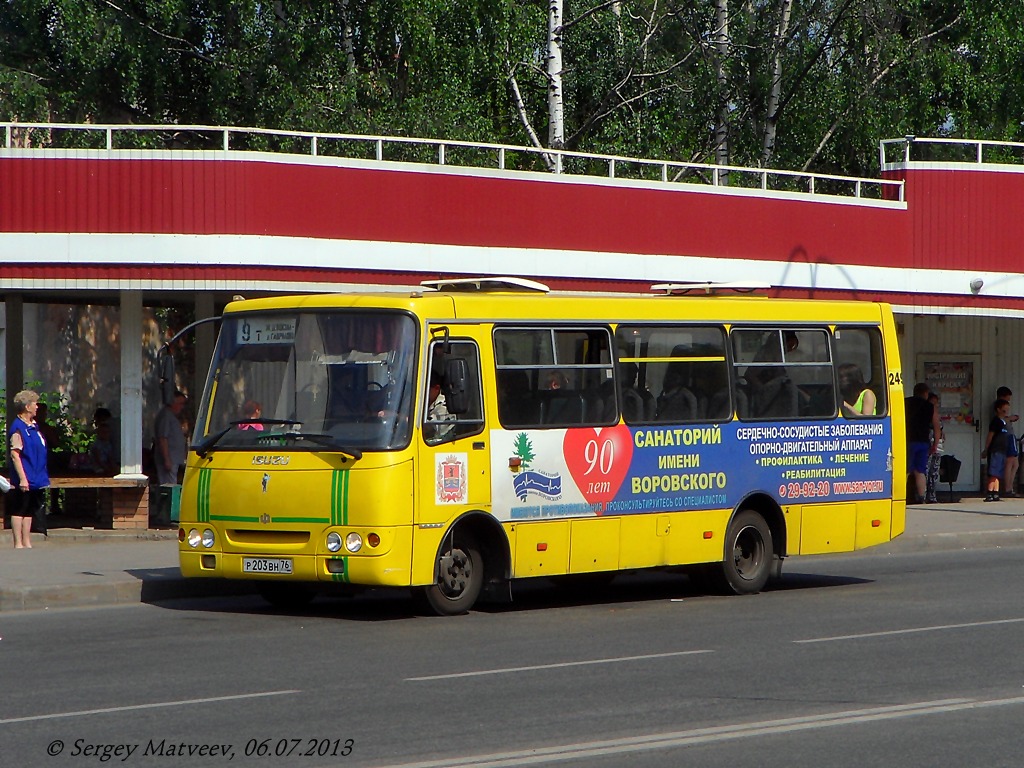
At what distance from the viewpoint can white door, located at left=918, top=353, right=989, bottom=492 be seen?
27438mm

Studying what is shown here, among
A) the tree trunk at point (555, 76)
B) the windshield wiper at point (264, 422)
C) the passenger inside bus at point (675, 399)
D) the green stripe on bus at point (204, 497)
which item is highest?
the tree trunk at point (555, 76)

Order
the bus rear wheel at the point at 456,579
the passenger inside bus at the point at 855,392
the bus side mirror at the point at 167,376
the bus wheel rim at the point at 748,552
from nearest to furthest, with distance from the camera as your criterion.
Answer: the bus rear wheel at the point at 456,579
the bus side mirror at the point at 167,376
the bus wheel rim at the point at 748,552
the passenger inside bus at the point at 855,392

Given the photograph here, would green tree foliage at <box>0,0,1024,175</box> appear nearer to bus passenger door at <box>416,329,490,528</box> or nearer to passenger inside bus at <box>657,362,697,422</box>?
passenger inside bus at <box>657,362,697,422</box>

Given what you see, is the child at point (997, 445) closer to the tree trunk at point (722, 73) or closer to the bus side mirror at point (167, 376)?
the tree trunk at point (722, 73)

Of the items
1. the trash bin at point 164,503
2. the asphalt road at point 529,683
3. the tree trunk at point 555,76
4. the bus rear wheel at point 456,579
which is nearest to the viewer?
the asphalt road at point 529,683

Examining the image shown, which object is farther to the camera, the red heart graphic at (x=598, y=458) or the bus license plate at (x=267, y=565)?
the red heart graphic at (x=598, y=458)

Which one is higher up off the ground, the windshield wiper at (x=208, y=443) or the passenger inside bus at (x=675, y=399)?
the passenger inside bus at (x=675, y=399)

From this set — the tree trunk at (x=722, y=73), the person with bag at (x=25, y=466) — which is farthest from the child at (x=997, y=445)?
the person with bag at (x=25, y=466)

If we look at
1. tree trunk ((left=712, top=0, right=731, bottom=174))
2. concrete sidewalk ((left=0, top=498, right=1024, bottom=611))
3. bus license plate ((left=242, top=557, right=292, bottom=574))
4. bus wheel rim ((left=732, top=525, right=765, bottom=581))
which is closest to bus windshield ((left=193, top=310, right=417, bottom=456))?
bus license plate ((left=242, top=557, right=292, bottom=574))

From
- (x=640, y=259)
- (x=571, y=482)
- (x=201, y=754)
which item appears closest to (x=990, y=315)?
(x=640, y=259)

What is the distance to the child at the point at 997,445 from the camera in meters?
26.0

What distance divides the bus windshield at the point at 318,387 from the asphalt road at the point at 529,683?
4.79 feet

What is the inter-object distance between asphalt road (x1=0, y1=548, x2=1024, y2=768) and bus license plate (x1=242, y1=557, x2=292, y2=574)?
0.42 m

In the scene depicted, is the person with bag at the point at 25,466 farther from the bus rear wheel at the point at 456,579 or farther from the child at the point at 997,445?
A: the child at the point at 997,445
